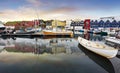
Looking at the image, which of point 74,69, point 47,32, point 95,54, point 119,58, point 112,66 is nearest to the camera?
point 74,69

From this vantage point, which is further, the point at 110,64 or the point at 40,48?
the point at 40,48

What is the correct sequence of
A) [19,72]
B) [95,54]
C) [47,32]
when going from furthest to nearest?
[47,32], [95,54], [19,72]

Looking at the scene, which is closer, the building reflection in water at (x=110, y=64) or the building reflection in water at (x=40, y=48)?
the building reflection in water at (x=110, y=64)

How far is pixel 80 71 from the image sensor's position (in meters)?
13.8

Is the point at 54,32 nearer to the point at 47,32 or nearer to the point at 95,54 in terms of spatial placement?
the point at 47,32

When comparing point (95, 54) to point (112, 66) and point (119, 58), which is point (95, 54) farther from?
point (112, 66)

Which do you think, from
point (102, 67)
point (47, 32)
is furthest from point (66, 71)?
point (47, 32)

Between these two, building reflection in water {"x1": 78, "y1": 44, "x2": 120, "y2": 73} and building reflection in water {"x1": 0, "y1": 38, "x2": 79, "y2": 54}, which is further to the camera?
building reflection in water {"x1": 0, "y1": 38, "x2": 79, "y2": 54}

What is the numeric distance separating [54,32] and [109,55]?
132ft

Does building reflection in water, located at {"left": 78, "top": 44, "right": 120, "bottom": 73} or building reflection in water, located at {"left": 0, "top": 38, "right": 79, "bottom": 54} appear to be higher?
building reflection in water, located at {"left": 78, "top": 44, "right": 120, "bottom": 73}

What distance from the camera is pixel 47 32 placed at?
55750mm

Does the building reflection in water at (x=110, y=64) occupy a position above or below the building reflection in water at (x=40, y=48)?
above

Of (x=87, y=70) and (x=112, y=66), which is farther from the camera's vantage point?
(x=112, y=66)

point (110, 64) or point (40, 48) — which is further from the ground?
point (110, 64)
